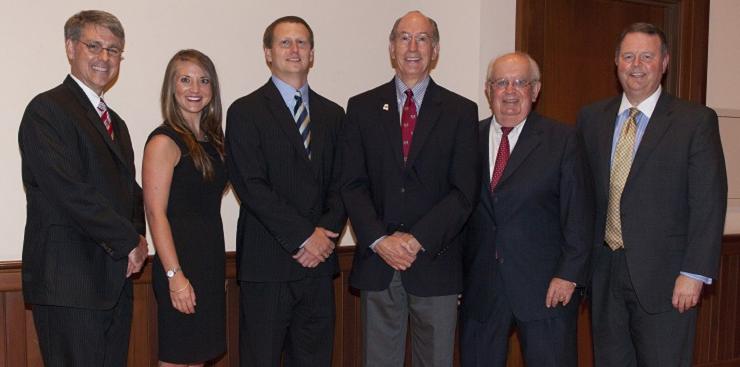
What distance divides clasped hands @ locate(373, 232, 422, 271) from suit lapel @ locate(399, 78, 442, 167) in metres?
0.29

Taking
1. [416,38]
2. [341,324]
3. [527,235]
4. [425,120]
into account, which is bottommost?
[341,324]

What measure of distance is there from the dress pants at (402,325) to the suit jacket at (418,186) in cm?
5

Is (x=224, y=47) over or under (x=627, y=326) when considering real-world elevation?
over

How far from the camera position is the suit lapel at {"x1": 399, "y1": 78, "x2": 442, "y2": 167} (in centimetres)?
265

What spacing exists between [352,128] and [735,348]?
3189 mm

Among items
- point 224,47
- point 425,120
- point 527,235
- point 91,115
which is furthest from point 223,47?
point 527,235

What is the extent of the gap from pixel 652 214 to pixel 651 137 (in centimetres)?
30

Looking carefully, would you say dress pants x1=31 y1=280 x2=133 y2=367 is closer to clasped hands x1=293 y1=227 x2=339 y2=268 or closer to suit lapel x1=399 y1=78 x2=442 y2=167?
clasped hands x1=293 y1=227 x2=339 y2=268

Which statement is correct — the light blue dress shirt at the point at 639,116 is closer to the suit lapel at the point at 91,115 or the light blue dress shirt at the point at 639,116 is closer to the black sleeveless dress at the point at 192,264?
the black sleeveless dress at the point at 192,264

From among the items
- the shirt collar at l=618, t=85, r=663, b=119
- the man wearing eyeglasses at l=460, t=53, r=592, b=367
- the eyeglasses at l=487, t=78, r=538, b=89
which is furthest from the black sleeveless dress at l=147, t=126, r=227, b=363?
the shirt collar at l=618, t=85, r=663, b=119

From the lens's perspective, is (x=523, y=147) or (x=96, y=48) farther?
(x=523, y=147)

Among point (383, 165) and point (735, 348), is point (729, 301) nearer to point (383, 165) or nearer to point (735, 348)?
point (735, 348)

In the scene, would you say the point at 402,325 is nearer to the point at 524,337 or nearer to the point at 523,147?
the point at 524,337

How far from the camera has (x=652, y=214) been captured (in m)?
2.63
